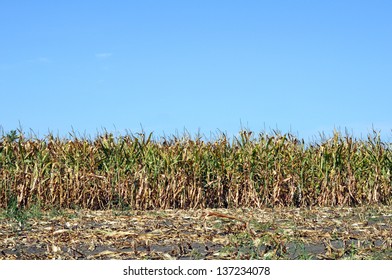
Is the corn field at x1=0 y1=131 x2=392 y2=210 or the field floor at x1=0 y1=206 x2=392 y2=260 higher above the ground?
the corn field at x1=0 y1=131 x2=392 y2=210

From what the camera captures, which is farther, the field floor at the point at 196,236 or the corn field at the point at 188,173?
the corn field at the point at 188,173

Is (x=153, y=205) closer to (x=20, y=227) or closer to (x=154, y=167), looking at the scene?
(x=154, y=167)

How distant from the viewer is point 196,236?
892 centimetres

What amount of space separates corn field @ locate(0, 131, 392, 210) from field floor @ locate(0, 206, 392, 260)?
314cm

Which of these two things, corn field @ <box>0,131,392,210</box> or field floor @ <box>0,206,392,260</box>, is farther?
corn field @ <box>0,131,392,210</box>

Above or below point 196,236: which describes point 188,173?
above

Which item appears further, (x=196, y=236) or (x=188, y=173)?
(x=188, y=173)

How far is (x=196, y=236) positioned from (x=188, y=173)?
249 inches

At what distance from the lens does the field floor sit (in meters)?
7.95

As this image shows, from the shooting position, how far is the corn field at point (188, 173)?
1495cm

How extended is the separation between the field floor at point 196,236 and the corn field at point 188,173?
3.14 metres

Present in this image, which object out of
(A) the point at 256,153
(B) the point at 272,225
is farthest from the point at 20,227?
(A) the point at 256,153

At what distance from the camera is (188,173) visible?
15.2m

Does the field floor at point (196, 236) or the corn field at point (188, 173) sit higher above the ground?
the corn field at point (188, 173)
